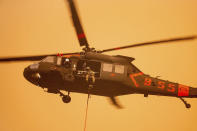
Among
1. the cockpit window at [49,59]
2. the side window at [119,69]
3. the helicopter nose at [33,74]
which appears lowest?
the helicopter nose at [33,74]

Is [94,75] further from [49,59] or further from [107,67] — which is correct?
[49,59]

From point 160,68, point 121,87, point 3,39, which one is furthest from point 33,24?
point 160,68

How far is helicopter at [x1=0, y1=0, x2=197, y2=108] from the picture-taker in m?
3.90

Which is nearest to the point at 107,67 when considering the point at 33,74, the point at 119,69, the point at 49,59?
the point at 119,69

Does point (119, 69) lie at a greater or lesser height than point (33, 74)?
greater

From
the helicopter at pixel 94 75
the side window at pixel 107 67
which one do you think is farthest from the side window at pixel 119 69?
the side window at pixel 107 67

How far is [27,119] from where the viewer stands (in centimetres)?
450

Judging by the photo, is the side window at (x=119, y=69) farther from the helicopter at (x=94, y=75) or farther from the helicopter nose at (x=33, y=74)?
the helicopter nose at (x=33, y=74)

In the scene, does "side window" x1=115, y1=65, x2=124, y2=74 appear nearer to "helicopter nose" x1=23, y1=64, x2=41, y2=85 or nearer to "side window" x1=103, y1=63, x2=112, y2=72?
"side window" x1=103, y1=63, x2=112, y2=72

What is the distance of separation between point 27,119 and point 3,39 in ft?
6.23

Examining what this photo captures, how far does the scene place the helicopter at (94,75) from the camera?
390cm

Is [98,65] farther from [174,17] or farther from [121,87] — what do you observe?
[174,17]

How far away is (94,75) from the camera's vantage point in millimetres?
3998

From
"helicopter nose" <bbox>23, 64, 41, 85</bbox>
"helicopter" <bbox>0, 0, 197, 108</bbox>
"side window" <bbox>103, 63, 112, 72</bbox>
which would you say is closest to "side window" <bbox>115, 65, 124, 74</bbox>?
"helicopter" <bbox>0, 0, 197, 108</bbox>
